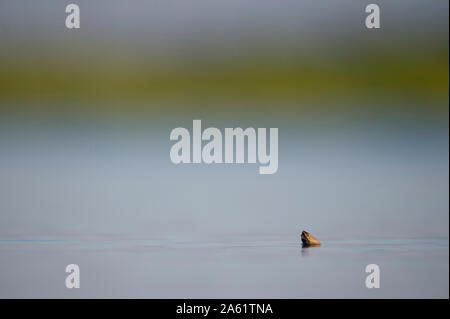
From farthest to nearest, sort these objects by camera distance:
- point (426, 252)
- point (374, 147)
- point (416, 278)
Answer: point (374, 147), point (426, 252), point (416, 278)

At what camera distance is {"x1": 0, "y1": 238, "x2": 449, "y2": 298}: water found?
4.92 meters

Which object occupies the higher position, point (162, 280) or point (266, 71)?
point (266, 71)

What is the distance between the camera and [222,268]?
5.09 meters

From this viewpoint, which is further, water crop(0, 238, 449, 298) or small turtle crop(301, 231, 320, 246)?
small turtle crop(301, 231, 320, 246)

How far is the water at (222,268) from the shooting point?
4.92m

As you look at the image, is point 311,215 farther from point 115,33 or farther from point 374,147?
point 115,33

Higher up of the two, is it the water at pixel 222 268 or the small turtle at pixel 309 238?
the small turtle at pixel 309 238

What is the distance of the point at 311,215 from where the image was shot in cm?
561

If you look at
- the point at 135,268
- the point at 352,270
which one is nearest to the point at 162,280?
the point at 135,268

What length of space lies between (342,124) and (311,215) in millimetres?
663

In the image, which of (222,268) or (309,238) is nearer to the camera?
(222,268)

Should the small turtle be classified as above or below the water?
above

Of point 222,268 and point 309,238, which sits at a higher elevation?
point 309,238

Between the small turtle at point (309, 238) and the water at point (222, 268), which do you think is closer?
the water at point (222, 268)
